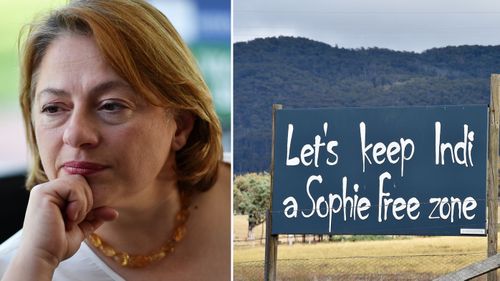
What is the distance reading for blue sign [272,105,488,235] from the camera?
382 centimetres

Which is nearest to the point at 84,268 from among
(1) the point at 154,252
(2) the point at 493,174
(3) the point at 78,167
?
(1) the point at 154,252

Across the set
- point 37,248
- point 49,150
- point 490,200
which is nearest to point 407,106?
point 490,200

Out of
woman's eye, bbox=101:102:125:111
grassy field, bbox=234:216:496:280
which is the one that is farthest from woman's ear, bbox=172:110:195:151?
grassy field, bbox=234:216:496:280

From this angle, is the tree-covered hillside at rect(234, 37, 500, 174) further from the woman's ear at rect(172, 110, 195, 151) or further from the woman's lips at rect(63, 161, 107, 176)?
the woman's lips at rect(63, 161, 107, 176)

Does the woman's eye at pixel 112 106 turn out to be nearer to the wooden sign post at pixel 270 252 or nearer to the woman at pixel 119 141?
the woman at pixel 119 141

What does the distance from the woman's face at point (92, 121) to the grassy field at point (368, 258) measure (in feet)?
4.13

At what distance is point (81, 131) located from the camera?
2.54m

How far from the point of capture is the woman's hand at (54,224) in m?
2.25

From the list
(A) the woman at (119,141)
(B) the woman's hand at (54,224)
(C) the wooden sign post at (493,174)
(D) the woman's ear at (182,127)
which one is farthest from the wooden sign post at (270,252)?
(B) the woman's hand at (54,224)

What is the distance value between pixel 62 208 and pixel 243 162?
4.80 ft

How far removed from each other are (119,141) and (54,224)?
38 centimetres

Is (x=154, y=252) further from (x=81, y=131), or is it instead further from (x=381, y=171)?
(x=381, y=171)

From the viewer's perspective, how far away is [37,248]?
89.4 inches

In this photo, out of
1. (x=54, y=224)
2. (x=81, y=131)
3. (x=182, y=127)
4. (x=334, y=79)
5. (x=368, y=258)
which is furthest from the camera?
(x=368, y=258)
